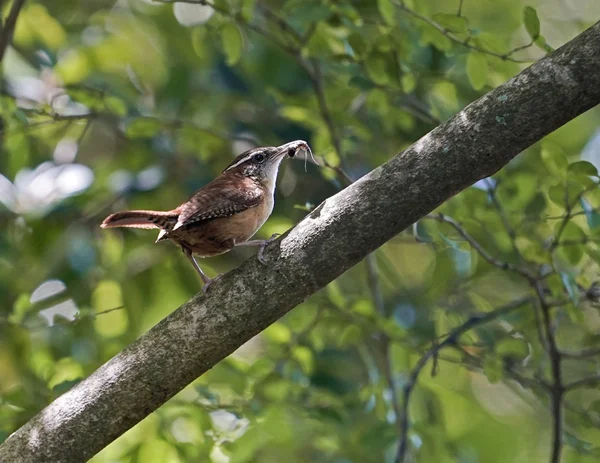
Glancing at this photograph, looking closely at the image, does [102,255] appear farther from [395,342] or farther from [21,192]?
[395,342]

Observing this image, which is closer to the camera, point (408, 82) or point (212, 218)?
point (212, 218)

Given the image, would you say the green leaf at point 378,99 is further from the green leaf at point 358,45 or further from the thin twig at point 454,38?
the thin twig at point 454,38

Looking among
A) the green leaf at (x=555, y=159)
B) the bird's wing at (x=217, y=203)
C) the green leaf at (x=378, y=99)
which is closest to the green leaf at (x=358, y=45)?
the green leaf at (x=378, y=99)

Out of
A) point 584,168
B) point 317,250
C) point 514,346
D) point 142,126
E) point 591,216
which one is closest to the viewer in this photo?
point 317,250

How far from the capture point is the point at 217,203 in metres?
Answer: 3.39

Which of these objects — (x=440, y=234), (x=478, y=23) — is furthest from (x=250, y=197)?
(x=478, y=23)

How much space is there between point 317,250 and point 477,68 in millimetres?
1348

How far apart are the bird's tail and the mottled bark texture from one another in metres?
0.60

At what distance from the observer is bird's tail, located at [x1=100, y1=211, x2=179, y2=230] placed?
321cm

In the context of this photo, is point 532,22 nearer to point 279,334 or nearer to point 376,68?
point 376,68

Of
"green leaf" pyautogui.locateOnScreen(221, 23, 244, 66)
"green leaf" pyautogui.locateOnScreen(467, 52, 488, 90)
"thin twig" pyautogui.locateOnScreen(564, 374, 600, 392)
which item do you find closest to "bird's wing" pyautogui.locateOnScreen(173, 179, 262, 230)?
"green leaf" pyautogui.locateOnScreen(221, 23, 244, 66)

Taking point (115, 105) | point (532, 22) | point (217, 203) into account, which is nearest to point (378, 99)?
point (532, 22)

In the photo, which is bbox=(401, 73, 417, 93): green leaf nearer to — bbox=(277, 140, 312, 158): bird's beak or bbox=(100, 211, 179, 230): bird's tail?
bbox=(277, 140, 312, 158): bird's beak

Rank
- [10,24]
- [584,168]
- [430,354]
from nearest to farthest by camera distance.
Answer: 1. [584,168]
2. [430,354]
3. [10,24]
